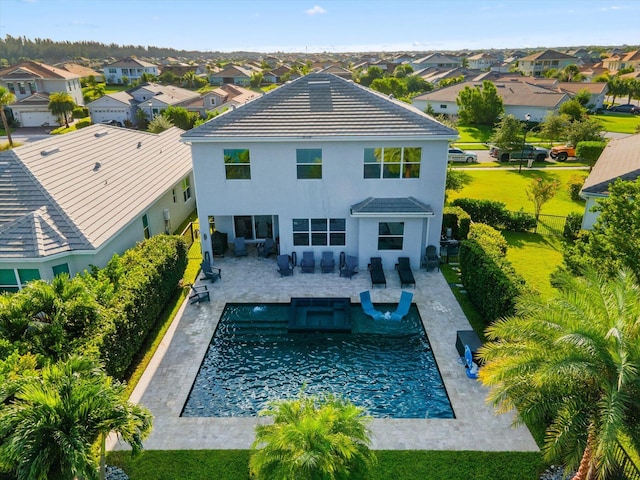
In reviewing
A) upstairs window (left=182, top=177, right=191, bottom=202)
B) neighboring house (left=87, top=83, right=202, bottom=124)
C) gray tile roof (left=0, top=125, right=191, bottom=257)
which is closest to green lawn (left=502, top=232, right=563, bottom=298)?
gray tile roof (left=0, top=125, right=191, bottom=257)

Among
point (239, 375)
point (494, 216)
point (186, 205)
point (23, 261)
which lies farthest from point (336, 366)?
point (186, 205)

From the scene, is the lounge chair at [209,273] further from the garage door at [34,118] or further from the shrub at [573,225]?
the garage door at [34,118]

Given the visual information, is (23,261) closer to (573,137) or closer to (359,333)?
(359,333)

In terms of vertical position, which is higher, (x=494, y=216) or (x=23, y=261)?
(x=23, y=261)

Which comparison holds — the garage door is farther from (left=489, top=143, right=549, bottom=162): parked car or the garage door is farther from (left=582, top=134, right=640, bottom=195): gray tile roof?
(left=582, top=134, right=640, bottom=195): gray tile roof

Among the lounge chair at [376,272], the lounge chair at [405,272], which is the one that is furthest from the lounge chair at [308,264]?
the lounge chair at [405,272]
